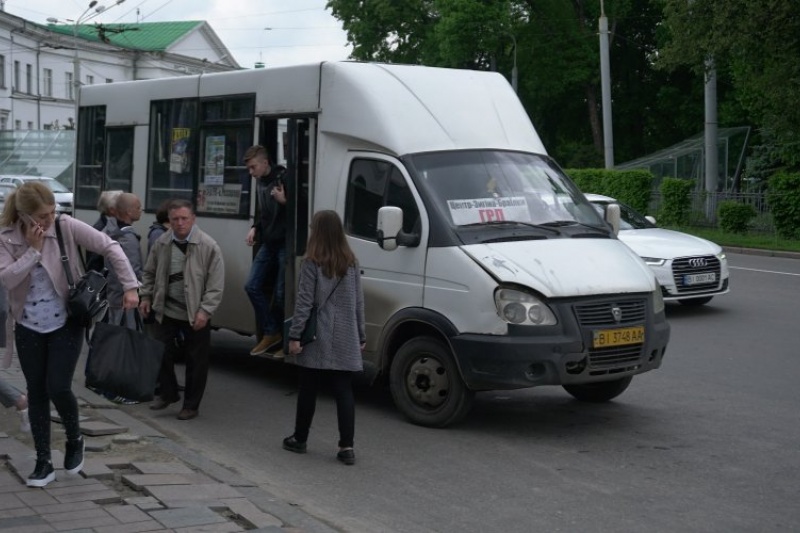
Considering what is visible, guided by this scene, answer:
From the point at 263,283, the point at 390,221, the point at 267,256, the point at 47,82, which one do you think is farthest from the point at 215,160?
the point at 47,82

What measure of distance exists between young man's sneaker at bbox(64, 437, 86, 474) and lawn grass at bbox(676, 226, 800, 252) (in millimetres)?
23199

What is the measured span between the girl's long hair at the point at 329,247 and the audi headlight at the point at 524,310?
128 centimetres

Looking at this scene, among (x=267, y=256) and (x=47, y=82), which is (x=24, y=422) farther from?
(x=47, y=82)

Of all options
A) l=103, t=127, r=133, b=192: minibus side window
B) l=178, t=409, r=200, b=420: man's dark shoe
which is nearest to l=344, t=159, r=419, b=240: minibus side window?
l=178, t=409, r=200, b=420: man's dark shoe

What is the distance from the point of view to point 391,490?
7.17 meters

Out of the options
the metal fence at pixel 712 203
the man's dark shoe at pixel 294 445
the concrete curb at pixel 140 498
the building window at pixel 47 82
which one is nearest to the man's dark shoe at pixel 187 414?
the man's dark shoe at pixel 294 445

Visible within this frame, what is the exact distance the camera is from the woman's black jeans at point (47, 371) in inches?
258

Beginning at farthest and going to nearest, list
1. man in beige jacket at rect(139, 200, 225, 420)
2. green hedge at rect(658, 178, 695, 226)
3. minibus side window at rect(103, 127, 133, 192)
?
green hedge at rect(658, 178, 695, 226) < minibus side window at rect(103, 127, 133, 192) < man in beige jacket at rect(139, 200, 225, 420)

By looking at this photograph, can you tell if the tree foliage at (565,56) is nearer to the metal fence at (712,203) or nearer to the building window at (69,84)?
the metal fence at (712,203)

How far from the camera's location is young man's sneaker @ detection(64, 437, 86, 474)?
21.9 ft

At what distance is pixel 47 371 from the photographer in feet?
21.6

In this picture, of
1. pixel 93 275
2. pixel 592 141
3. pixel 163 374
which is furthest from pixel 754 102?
pixel 93 275

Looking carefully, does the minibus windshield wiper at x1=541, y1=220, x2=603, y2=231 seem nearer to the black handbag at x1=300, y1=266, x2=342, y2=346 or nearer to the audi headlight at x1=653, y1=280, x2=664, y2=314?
the audi headlight at x1=653, y1=280, x2=664, y2=314

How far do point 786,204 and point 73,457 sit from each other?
25717 millimetres
